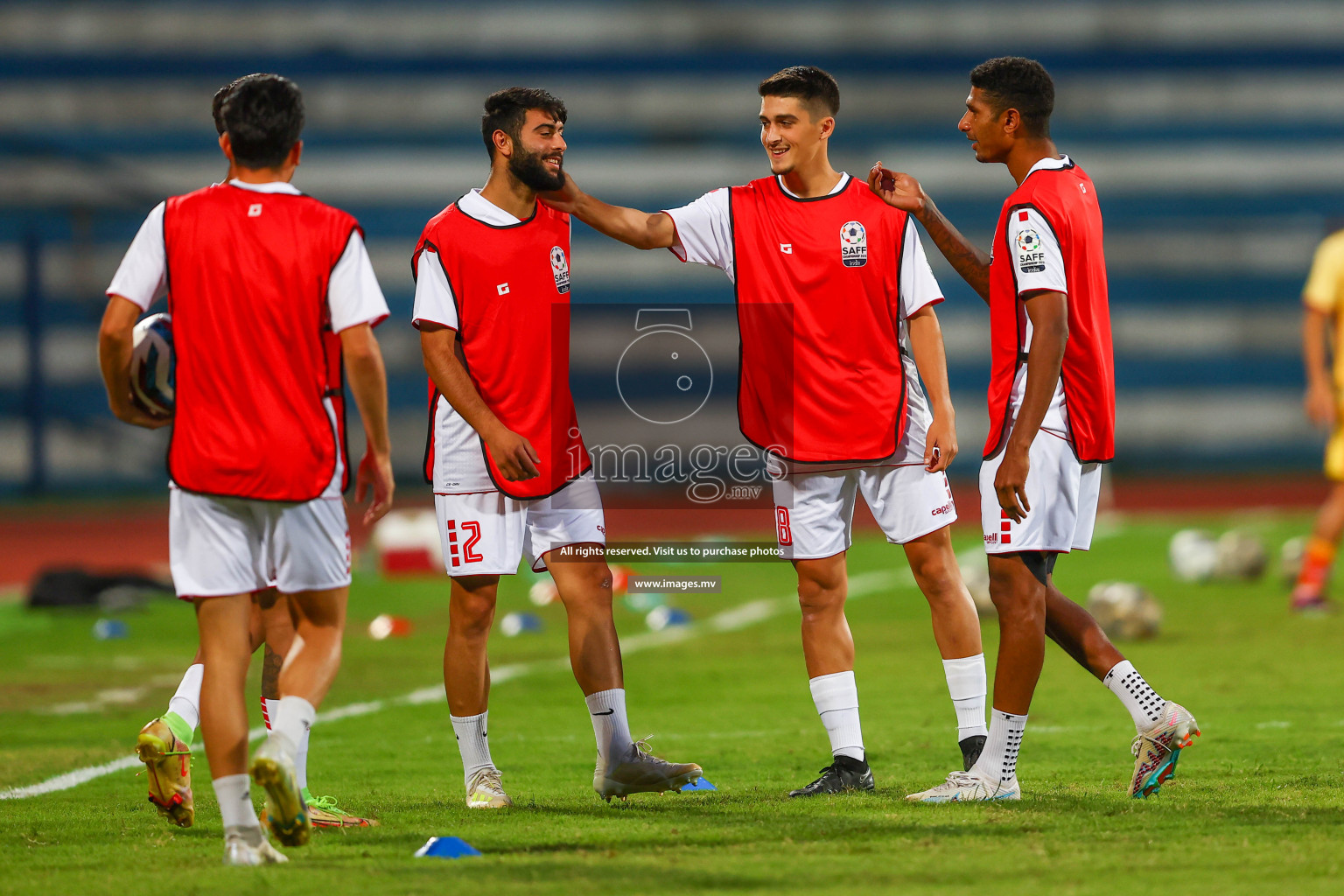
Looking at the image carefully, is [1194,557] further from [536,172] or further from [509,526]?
[536,172]

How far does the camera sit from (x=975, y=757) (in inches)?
209

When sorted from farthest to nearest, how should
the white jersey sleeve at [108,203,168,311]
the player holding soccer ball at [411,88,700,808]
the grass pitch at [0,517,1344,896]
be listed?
the player holding soccer ball at [411,88,700,808], the white jersey sleeve at [108,203,168,311], the grass pitch at [0,517,1344,896]

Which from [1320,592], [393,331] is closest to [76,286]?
[393,331]

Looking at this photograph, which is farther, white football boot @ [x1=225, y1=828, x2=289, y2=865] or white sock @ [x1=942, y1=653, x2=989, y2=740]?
white sock @ [x1=942, y1=653, x2=989, y2=740]

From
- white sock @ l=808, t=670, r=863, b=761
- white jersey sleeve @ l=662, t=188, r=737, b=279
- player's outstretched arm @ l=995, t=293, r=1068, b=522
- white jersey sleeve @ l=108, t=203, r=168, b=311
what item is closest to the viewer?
white jersey sleeve @ l=108, t=203, r=168, b=311

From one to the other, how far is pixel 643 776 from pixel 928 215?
209 centimetres

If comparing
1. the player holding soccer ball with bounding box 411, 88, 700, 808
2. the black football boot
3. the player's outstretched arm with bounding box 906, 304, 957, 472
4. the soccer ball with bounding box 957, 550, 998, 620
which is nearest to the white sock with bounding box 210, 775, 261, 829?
the player holding soccer ball with bounding box 411, 88, 700, 808

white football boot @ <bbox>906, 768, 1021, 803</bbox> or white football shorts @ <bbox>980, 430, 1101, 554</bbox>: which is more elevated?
white football shorts @ <bbox>980, 430, 1101, 554</bbox>

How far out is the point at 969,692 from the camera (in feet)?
17.7

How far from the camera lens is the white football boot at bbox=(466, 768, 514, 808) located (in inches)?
203

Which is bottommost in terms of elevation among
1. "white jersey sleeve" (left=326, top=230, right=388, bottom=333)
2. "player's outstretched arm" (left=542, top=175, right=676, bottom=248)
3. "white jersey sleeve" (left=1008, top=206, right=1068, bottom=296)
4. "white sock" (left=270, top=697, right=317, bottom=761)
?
"white sock" (left=270, top=697, right=317, bottom=761)

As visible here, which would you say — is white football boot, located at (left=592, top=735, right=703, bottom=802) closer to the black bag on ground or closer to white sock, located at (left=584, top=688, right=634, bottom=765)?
white sock, located at (left=584, top=688, right=634, bottom=765)

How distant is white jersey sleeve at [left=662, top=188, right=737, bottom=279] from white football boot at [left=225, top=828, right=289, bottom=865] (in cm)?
240

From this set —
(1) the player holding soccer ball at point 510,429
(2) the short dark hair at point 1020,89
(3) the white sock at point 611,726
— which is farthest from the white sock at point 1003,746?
(2) the short dark hair at point 1020,89
